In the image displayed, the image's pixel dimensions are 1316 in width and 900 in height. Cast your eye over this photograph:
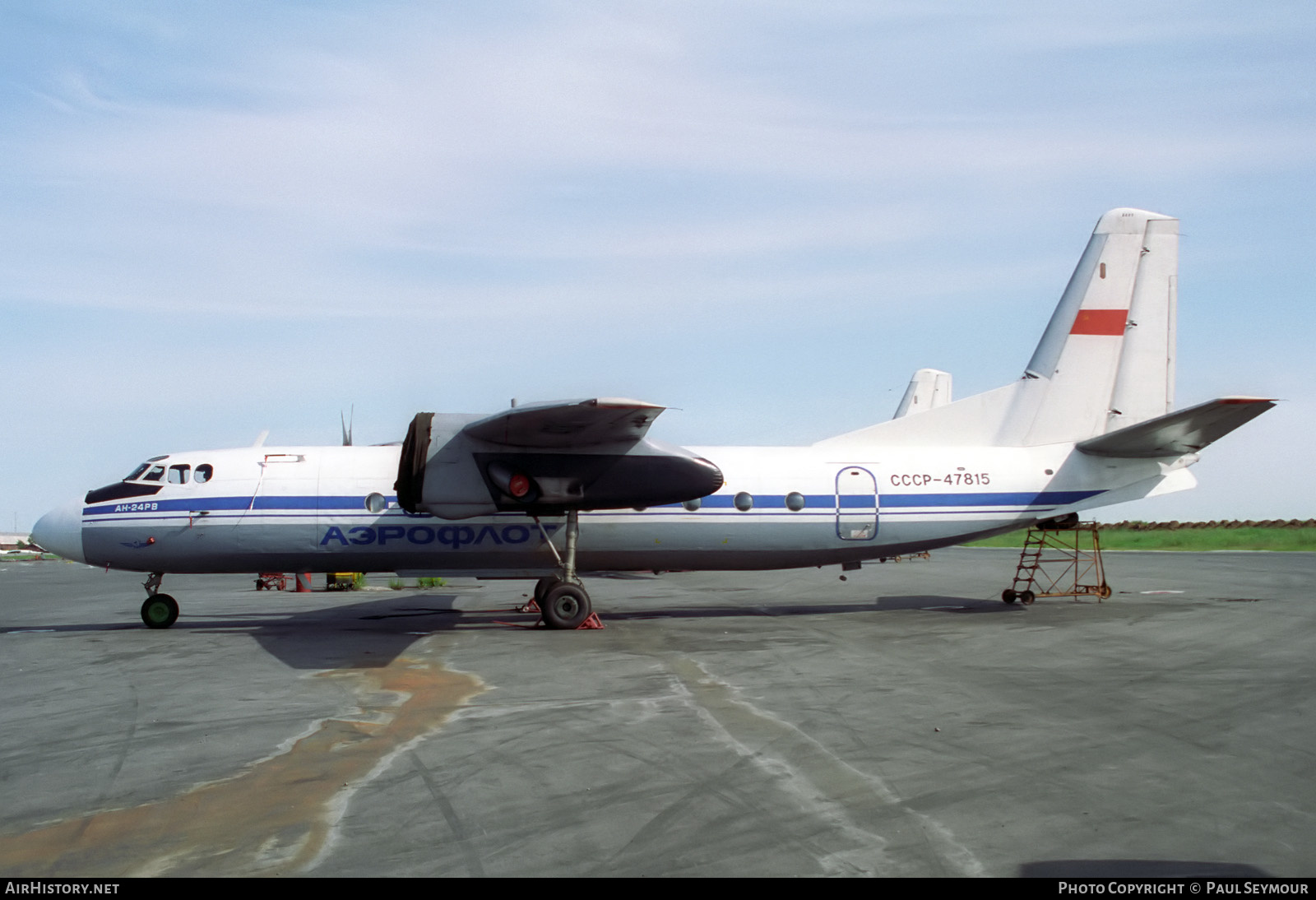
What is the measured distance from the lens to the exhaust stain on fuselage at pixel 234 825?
503 centimetres

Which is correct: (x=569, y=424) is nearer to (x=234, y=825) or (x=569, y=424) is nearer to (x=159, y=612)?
(x=159, y=612)

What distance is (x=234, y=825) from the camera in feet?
18.7

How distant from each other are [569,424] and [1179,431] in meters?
11.0

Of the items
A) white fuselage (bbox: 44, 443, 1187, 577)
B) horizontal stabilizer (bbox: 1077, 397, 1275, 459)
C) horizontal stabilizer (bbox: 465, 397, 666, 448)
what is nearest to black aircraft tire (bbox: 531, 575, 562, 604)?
white fuselage (bbox: 44, 443, 1187, 577)

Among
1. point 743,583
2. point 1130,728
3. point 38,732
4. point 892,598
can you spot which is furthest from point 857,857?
point 743,583

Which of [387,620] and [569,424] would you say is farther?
[387,620]

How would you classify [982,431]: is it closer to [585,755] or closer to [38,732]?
[585,755]

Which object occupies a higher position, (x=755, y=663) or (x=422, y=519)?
(x=422, y=519)

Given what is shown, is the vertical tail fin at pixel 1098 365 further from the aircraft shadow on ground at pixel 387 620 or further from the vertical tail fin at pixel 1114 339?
the aircraft shadow on ground at pixel 387 620

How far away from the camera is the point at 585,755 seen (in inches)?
286

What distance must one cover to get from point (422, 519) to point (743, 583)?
1475cm

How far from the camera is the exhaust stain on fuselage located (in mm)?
5027

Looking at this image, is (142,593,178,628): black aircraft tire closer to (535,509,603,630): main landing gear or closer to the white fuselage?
the white fuselage

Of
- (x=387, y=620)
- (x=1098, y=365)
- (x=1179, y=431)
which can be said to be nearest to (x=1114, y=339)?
(x=1098, y=365)
